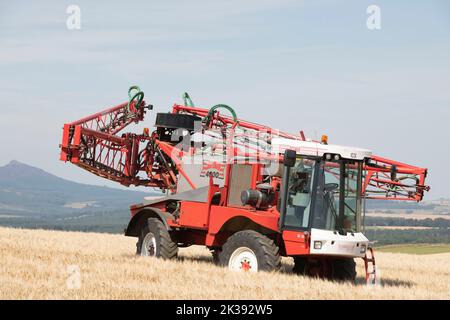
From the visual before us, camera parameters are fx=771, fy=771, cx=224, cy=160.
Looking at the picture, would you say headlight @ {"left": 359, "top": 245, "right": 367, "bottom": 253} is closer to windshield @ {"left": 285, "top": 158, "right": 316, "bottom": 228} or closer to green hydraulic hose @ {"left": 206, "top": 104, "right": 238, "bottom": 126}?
windshield @ {"left": 285, "top": 158, "right": 316, "bottom": 228}

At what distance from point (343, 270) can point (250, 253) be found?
173cm

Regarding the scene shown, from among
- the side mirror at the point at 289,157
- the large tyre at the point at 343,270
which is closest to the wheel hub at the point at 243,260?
the large tyre at the point at 343,270

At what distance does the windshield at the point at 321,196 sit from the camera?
12406 millimetres

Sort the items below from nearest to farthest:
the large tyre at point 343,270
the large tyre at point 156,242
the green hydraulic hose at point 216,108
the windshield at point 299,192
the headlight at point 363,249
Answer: the windshield at point 299,192 < the headlight at point 363,249 < the large tyre at point 343,270 < the large tyre at point 156,242 < the green hydraulic hose at point 216,108

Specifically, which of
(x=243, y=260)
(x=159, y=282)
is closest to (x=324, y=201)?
(x=243, y=260)

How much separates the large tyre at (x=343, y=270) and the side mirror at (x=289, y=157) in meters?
2.35

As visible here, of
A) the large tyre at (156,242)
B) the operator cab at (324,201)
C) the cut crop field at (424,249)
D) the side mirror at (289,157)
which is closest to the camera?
the side mirror at (289,157)

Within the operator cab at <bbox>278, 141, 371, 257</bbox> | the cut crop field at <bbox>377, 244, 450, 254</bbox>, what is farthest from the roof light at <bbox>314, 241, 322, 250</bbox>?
the cut crop field at <bbox>377, 244, 450, 254</bbox>

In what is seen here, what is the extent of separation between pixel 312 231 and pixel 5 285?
479 cm

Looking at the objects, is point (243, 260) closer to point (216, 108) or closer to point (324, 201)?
point (324, 201)

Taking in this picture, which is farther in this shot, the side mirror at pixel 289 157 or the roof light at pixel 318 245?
the roof light at pixel 318 245

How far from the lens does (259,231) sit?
1319cm

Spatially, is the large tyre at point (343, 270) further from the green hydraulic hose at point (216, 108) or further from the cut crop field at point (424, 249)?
the cut crop field at point (424, 249)
